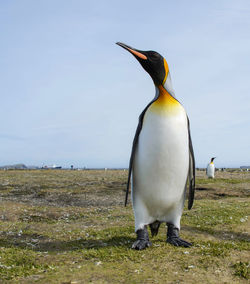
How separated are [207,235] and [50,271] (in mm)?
3193

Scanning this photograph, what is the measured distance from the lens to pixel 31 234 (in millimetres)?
6137

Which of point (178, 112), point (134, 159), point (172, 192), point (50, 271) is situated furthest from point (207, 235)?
point (50, 271)

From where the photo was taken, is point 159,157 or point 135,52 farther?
point 135,52

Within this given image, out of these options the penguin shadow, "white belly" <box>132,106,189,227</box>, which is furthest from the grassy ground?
"white belly" <box>132,106,189,227</box>

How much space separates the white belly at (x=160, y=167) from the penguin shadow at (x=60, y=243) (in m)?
0.64

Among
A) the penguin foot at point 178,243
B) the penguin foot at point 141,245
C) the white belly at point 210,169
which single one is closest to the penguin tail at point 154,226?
the penguin foot at point 178,243

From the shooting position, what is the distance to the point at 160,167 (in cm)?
470

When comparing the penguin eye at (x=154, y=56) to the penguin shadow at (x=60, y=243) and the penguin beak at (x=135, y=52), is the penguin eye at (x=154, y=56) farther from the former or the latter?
the penguin shadow at (x=60, y=243)

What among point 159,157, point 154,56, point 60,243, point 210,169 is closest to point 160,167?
point 159,157

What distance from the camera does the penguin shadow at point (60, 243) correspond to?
5.04m

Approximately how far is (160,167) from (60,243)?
2.25 metres

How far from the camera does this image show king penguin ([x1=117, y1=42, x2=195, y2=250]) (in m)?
4.68

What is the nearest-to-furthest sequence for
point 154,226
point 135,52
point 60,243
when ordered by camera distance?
point 135,52 < point 154,226 < point 60,243

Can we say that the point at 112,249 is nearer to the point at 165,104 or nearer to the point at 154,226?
the point at 154,226
